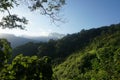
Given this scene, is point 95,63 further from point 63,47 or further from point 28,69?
point 63,47

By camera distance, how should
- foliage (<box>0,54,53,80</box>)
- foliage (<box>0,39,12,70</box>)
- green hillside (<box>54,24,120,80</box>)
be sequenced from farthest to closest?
green hillside (<box>54,24,120,80</box>) < foliage (<box>0,54,53,80</box>) < foliage (<box>0,39,12,70</box>)

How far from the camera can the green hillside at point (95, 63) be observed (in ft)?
93.0

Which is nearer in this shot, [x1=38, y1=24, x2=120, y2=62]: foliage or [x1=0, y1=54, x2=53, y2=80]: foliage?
[x1=0, y1=54, x2=53, y2=80]: foliage

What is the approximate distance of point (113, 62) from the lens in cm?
2830

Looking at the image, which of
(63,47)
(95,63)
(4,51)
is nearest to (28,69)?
(4,51)

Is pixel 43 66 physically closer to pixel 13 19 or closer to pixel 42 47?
pixel 13 19

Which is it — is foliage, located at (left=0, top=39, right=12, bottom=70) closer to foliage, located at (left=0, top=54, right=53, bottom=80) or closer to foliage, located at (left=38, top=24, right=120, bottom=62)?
foliage, located at (left=0, top=54, right=53, bottom=80)

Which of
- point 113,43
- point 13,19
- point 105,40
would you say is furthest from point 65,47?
point 13,19

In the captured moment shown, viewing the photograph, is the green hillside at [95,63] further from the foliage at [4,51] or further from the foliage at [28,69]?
the foliage at [4,51]

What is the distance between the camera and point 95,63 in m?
29.0

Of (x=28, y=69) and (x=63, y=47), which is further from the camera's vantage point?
(x=63, y=47)

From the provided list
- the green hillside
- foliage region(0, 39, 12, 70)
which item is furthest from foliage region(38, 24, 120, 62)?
foliage region(0, 39, 12, 70)

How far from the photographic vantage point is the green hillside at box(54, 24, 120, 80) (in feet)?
93.0

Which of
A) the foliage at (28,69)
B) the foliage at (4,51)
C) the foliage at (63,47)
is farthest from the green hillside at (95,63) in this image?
the foliage at (63,47)
